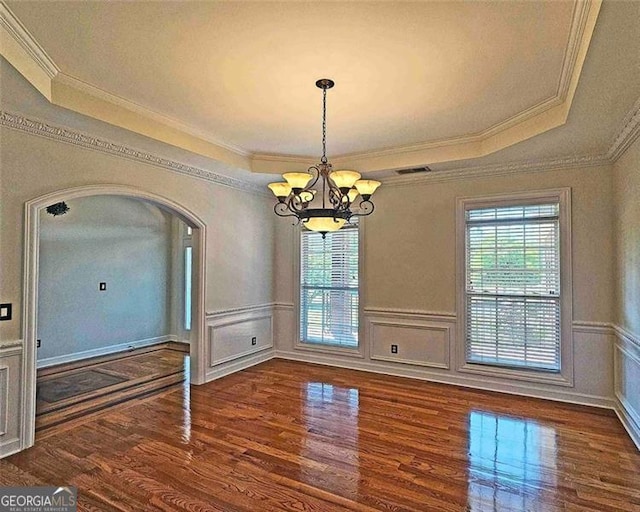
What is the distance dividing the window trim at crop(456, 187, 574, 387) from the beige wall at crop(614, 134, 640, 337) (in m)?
0.43

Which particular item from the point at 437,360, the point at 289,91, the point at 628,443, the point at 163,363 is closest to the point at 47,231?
the point at 163,363

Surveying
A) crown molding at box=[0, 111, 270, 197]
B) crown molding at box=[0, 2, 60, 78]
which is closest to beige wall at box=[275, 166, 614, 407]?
crown molding at box=[0, 111, 270, 197]

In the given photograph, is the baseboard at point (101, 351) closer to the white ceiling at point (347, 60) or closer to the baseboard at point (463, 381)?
the baseboard at point (463, 381)

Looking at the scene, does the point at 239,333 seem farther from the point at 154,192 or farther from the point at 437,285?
the point at 437,285

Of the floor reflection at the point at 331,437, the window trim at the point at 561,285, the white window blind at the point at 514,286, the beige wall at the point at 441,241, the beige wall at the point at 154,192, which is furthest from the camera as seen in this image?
the white window blind at the point at 514,286

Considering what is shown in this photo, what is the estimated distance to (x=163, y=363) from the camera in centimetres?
566

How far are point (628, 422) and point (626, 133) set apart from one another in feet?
8.40

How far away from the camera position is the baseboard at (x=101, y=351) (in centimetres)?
542

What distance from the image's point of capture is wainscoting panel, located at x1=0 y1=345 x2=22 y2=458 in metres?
2.89

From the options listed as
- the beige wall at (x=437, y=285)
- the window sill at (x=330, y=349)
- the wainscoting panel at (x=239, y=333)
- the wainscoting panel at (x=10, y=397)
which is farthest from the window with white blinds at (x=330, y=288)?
the wainscoting panel at (x=10, y=397)

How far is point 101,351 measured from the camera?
6.10 meters

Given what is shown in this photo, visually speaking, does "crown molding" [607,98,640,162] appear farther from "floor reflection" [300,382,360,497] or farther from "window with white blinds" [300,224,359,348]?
"floor reflection" [300,382,360,497]

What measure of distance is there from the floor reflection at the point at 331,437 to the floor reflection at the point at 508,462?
0.83m

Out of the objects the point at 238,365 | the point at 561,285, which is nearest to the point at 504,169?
the point at 561,285
